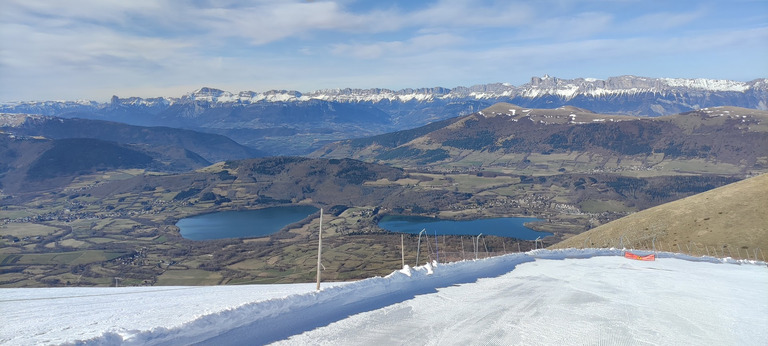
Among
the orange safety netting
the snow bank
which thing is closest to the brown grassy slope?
the orange safety netting

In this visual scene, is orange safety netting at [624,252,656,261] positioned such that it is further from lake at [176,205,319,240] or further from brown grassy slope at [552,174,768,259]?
lake at [176,205,319,240]

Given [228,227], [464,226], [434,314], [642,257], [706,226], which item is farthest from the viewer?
[228,227]

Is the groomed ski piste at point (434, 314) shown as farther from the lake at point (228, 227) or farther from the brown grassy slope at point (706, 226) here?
the lake at point (228, 227)

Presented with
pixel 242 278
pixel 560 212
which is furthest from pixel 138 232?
pixel 560 212

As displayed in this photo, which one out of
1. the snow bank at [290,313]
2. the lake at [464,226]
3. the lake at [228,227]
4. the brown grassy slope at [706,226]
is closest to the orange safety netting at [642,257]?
the brown grassy slope at [706,226]

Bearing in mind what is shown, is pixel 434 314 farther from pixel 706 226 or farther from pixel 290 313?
pixel 706 226

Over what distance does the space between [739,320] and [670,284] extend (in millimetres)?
7513

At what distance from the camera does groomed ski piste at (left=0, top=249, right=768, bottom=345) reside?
39.0ft

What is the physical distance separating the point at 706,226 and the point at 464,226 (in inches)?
4300

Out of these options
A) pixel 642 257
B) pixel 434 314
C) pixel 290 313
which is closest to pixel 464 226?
pixel 642 257

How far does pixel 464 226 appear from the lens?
170 m

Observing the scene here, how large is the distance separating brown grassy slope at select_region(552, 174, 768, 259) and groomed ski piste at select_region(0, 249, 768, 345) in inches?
1592

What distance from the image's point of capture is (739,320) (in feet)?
52.2

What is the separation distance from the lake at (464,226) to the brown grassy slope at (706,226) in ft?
242
